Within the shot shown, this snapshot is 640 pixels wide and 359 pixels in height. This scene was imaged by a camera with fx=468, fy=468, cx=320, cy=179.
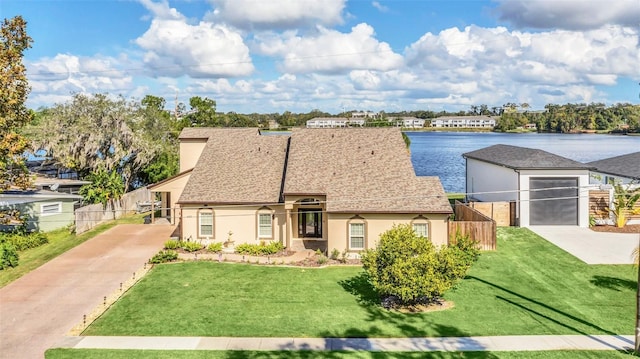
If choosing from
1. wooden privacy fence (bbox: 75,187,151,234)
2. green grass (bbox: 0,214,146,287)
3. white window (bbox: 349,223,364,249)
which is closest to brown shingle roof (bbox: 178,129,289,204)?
white window (bbox: 349,223,364,249)

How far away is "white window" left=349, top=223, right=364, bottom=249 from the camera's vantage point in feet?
75.3

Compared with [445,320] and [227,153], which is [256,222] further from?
[445,320]

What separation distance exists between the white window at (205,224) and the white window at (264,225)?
2.63 metres

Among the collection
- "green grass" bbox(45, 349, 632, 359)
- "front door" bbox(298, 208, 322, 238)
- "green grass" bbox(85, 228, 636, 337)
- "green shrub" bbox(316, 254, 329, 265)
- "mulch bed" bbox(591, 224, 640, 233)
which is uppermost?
"front door" bbox(298, 208, 322, 238)

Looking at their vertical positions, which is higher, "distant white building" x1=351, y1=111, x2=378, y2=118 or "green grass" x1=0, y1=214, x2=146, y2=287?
"distant white building" x1=351, y1=111, x2=378, y2=118

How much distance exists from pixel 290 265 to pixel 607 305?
1284cm

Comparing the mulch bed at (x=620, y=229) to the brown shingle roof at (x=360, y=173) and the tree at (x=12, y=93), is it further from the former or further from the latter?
the tree at (x=12, y=93)

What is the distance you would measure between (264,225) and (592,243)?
17022 mm

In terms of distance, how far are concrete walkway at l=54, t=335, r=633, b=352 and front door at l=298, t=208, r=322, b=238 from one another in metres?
11.3

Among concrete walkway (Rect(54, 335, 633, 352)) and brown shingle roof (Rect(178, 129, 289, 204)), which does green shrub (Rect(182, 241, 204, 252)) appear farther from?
concrete walkway (Rect(54, 335, 633, 352))

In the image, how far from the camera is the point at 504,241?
81.1 feet

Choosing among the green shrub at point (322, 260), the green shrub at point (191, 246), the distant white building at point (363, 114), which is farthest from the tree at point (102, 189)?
the distant white building at point (363, 114)

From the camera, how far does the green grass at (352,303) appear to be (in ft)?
49.6

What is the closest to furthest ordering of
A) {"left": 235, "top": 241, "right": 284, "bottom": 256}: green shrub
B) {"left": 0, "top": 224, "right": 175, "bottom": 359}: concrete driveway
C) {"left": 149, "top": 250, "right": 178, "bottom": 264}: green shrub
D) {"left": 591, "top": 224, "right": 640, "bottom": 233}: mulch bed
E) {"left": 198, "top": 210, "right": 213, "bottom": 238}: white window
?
{"left": 0, "top": 224, "right": 175, "bottom": 359}: concrete driveway < {"left": 149, "top": 250, "right": 178, "bottom": 264}: green shrub < {"left": 235, "top": 241, "right": 284, "bottom": 256}: green shrub < {"left": 198, "top": 210, "right": 213, "bottom": 238}: white window < {"left": 591, "top": 224, "right": 640, "bottom": 233}: mulch bed
